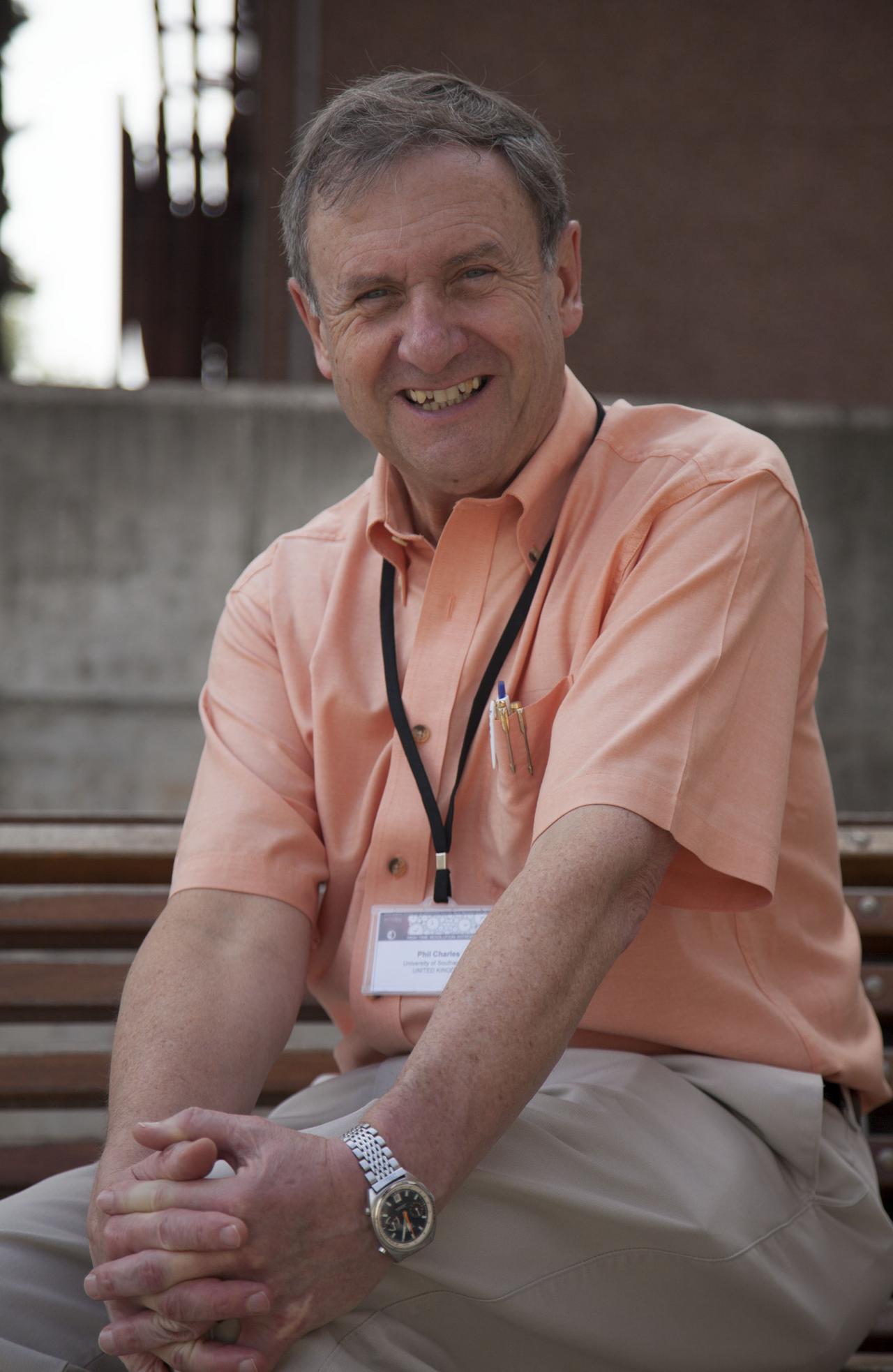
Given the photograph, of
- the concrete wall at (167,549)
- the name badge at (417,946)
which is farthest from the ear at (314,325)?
the concrete wall at (167,549)

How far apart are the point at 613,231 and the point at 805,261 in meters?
1.26

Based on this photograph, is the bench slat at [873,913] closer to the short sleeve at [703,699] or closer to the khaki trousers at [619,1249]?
the khaki trousers at [619,1249]

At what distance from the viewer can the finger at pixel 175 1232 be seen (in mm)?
1567

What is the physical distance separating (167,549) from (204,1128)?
4547 millimetres

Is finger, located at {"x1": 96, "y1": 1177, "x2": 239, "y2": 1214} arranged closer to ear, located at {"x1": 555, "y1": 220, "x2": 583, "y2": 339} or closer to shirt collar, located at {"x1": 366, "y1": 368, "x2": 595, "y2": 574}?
shirt collar, located at {"x1": 366, "y1": 368, "x2": 595, "y2": 574}

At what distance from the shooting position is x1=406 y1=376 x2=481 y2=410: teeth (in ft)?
7.42

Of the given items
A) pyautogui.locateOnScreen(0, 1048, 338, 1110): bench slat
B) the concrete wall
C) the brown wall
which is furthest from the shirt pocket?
the brown wall

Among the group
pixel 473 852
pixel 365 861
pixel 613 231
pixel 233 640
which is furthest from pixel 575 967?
pixel 613 231

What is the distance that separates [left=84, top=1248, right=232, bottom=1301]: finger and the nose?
131cm

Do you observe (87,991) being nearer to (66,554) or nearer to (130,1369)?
(130,1369)

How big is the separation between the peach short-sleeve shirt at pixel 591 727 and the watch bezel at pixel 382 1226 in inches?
19.8

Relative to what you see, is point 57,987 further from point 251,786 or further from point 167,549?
point 167,549

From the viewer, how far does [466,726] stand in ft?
7.43

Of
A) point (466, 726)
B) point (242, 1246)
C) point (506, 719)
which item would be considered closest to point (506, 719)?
point (506, 719)
